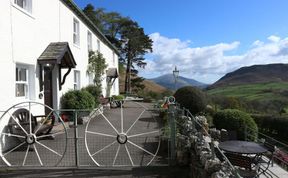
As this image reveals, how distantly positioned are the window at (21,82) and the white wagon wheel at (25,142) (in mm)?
1146

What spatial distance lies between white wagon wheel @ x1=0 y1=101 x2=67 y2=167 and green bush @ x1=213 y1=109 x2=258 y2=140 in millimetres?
8037

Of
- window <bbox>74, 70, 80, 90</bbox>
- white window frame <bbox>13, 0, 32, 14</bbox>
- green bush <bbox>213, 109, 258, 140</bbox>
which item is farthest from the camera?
window <bbox>74, 70, 80, 90</bbox>

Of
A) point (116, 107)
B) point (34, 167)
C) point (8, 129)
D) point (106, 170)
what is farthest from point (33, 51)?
point (116, 107)

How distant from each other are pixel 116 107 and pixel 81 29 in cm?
775

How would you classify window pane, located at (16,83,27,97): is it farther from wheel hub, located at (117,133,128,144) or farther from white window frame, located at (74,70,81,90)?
white window frame, located at (74,70,81,90)

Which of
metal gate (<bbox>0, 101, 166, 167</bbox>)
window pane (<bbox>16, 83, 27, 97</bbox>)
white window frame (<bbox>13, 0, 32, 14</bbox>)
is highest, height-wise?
white window frame (<bbox>13, 0, 32, 14</bbox>)

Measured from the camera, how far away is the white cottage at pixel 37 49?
854 centimetres

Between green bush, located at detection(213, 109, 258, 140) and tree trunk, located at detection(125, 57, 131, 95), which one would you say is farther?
tree trunk, located at detection(125, 57, 131, 95)

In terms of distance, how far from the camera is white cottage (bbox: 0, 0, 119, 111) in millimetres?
8539

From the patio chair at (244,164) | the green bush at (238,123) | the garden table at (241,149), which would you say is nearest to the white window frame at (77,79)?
the green bush at (238,123)

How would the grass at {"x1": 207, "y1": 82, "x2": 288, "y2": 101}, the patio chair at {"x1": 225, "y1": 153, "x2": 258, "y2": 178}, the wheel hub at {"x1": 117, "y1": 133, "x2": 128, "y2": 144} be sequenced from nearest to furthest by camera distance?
the wheel hub at {"x1": 117, "y1": 133, "x2": 128, "y2": 144}, the patio chair at {"x1": 225, "y1": 153, "x2": 258, "y2": 178}, the grass at {"x1": 207, "y1": 82, "x2": 288, "y2": 101}

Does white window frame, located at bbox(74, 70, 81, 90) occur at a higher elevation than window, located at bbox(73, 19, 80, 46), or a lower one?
lower

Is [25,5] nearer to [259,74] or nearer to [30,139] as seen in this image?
[30,139]

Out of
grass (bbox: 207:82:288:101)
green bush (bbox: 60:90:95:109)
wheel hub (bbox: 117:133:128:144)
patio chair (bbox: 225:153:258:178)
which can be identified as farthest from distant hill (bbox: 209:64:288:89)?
wheel hub (bbox: 117:133:128:144)
